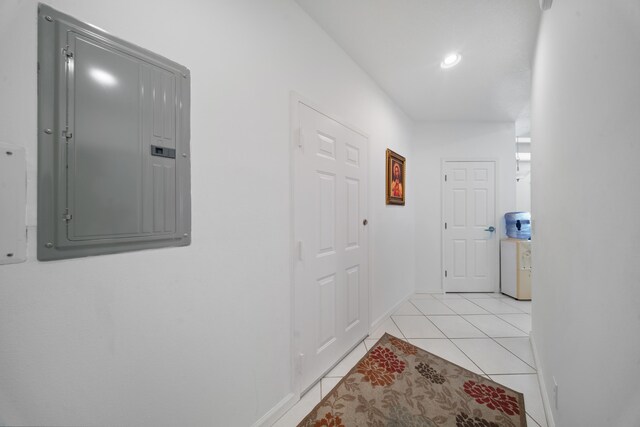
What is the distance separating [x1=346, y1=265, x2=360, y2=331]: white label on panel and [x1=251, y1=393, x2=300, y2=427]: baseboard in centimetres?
75

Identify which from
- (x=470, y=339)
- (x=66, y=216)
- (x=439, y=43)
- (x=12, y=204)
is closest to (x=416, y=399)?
(x=470, y=339)

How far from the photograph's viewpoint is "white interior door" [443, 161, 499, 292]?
383 centimetres

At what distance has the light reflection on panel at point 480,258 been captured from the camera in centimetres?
384

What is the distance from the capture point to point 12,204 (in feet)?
2.20

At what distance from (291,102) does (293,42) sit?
0.42 metres

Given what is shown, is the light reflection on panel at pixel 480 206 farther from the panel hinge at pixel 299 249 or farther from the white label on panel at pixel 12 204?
the white label on panel at pixel 12 204

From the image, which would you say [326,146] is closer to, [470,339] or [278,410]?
[278,410]

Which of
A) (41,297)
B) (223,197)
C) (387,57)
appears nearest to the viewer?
(41,297)

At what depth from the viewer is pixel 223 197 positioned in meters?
1.19

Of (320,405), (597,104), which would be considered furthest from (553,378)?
(597,104)

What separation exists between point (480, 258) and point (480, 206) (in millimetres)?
828

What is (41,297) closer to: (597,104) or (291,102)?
(291,102)

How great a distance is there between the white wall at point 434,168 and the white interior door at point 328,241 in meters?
1.85

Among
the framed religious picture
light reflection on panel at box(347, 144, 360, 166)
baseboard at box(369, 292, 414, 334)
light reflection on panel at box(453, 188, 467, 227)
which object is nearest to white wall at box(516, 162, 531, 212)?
light reflection on panel at box(453, 188, 467, 227)
